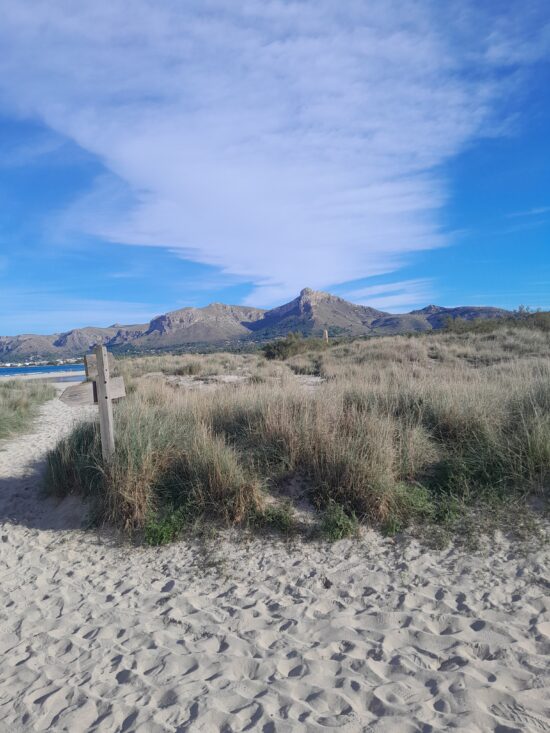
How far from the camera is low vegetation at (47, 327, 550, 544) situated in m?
5.60

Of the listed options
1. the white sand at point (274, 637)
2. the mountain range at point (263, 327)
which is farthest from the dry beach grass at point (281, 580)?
the mountain range at point (263, 327)

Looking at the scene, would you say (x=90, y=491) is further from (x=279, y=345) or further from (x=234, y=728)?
(x=279, y=345)

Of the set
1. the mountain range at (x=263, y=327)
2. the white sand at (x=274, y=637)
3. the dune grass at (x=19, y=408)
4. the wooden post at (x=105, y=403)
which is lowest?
the white sand at (x=274, y=637)

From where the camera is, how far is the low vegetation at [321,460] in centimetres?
560

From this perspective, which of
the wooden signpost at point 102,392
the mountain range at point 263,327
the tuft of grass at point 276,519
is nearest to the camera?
the tuft of grass at point 276,519

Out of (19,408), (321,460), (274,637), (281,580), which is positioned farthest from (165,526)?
(19,408)

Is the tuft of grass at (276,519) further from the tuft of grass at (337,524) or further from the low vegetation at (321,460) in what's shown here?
the tuft of grass at (337,524)

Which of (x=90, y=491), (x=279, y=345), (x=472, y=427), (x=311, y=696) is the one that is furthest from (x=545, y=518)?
(x=279, y=345)

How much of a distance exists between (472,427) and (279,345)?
27.1 metres

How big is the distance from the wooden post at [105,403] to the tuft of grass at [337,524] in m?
3.08

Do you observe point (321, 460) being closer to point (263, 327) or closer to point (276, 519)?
point (276, 519)

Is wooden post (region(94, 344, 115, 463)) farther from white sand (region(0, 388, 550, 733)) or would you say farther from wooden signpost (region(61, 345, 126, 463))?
white sand (region(0, 388, 550, 733))

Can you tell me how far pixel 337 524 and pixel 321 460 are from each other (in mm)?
1086

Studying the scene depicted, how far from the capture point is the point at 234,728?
281 cm
